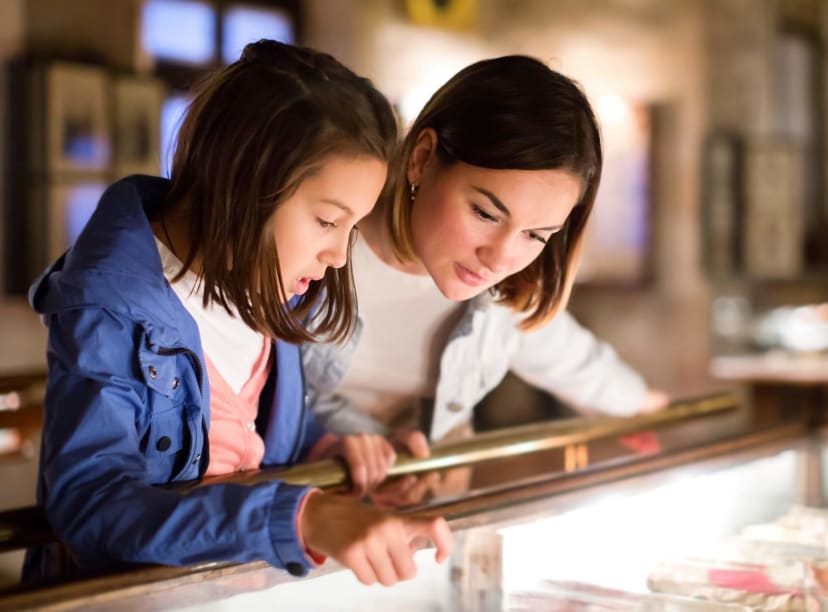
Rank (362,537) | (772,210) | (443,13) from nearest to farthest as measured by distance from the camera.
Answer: (362,537) < (443,13) < (772,210)

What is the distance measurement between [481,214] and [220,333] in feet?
1.01

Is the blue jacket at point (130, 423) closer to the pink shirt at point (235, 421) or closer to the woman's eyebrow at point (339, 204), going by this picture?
the pink shirt at point (235, 421)

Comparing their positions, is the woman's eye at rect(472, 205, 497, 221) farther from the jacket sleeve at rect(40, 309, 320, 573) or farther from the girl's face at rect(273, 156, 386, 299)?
the jacket sleeve at rect(40, 309, 320, 573)

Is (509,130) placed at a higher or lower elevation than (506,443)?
higher

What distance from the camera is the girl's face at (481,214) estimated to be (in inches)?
42.2

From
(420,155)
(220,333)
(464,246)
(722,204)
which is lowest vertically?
(220,333)

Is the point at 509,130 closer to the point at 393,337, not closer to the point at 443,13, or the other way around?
the point at 393,337

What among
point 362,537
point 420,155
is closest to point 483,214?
point 420,155

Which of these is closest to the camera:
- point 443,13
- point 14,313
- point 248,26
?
point 14,313

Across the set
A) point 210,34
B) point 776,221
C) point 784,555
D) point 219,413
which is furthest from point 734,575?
point 776,221

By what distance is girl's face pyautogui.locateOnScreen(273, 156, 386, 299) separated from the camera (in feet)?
3.01

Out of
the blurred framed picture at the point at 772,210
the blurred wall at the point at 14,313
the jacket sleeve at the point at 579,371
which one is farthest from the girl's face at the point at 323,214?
the blurred framed picture at the point at 772,210

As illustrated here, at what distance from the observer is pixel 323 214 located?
92 cm

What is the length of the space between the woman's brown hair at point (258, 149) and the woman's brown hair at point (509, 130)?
0.12 meters
